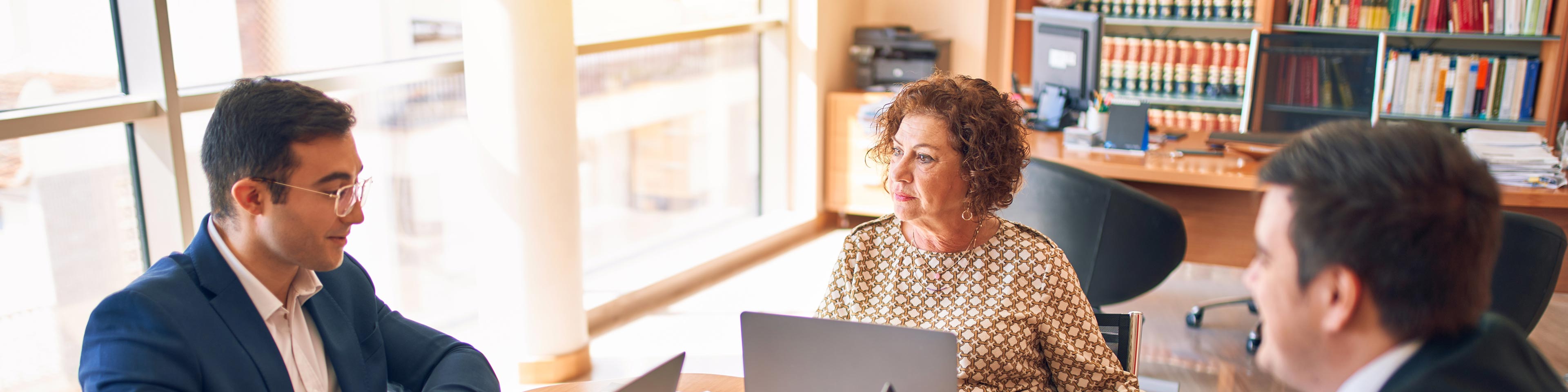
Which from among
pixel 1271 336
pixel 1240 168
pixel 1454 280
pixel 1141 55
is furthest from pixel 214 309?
pixel 1141 55

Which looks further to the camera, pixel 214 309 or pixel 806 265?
pixel 806 265

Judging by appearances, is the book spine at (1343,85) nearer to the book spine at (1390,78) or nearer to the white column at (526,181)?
the book spine at (1390,78)

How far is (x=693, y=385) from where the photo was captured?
1.90 metres

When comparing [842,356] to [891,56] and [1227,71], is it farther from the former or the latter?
[1227,71]

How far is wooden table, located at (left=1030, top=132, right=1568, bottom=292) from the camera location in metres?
3.57

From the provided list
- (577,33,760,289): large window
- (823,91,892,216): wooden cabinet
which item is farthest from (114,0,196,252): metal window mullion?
(823,91,892,216): wooden cabinet

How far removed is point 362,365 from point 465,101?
2.12m

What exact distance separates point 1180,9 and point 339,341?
15.4 feet

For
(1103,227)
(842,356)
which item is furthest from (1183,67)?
(842,356)

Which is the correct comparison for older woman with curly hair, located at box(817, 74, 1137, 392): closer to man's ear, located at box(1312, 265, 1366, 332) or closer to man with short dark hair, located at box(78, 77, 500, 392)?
man with short dark hair, located at box(78, 77, 500, 392)

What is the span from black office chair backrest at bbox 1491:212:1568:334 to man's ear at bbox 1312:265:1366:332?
223 cm

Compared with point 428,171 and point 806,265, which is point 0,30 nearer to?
point 428,171

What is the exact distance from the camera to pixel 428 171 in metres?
3.69

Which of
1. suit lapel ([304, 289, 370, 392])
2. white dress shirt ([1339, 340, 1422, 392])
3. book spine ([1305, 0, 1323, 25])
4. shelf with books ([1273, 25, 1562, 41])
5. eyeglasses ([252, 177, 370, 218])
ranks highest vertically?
book spine ([1305, 0, 1323, 25])
